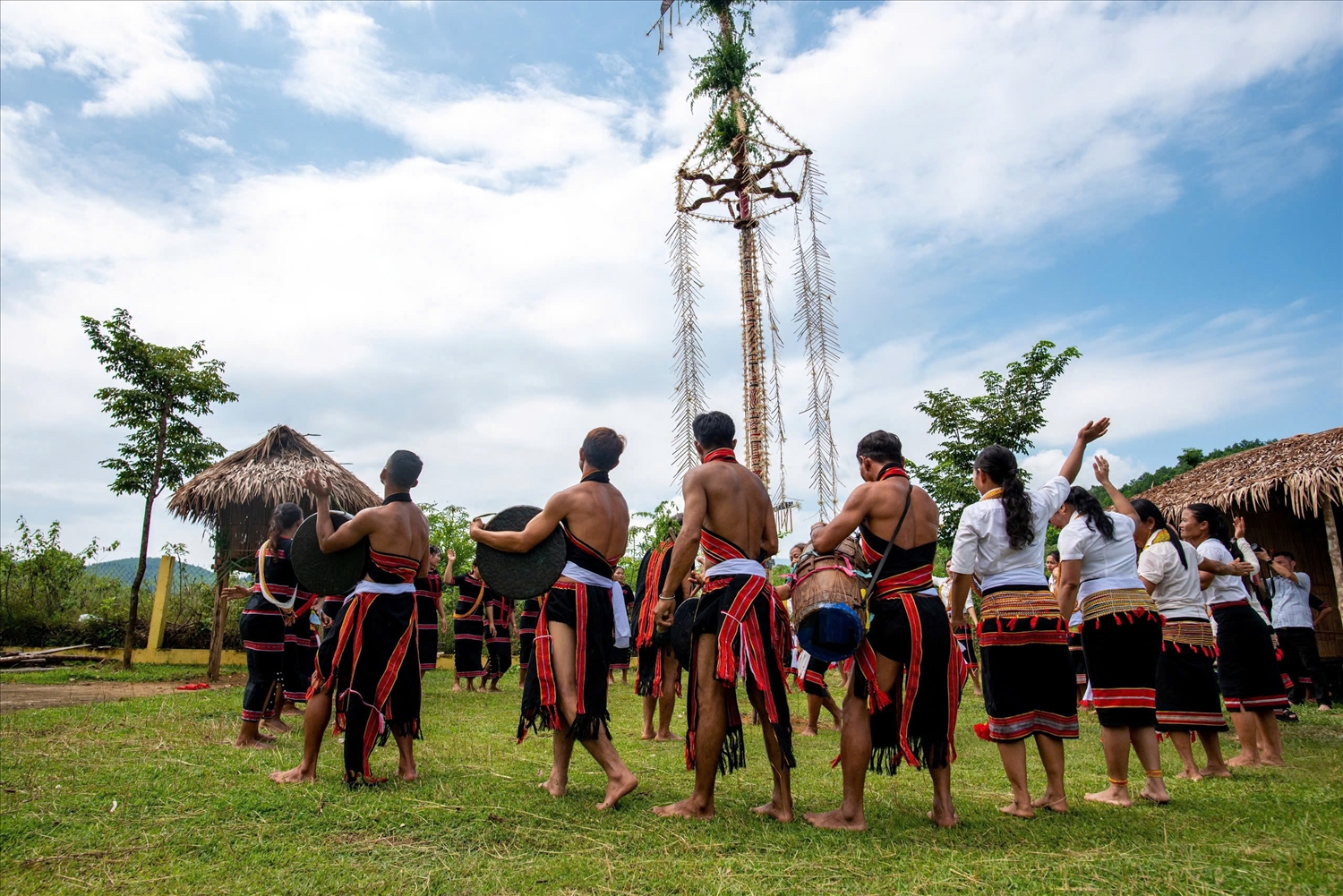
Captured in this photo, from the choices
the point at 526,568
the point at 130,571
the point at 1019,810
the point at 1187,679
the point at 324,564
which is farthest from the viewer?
the point at 130,571

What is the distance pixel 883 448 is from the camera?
4480 mm

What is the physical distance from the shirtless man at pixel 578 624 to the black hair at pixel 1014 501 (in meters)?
2.06

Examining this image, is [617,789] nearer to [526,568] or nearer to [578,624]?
[578,624]

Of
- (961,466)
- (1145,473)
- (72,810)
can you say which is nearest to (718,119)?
(961,466)

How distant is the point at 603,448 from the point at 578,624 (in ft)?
3.40

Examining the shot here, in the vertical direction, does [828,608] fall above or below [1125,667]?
above

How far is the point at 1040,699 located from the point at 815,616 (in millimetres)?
1340

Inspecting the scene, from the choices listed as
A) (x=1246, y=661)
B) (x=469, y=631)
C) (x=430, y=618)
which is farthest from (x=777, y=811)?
(x=469, y=631)

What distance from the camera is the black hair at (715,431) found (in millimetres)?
4484

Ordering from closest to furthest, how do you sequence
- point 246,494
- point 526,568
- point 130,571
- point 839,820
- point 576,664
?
1. point 839,820
2. point 576,664
3. point 526,568
4. point 246,494
5. point 130,571

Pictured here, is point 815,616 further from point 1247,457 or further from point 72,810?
Result: point 1247,457

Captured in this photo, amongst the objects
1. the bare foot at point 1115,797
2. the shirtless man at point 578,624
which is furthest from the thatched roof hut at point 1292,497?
the shirtless man at point 578,624

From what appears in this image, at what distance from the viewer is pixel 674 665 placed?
714 centimetres

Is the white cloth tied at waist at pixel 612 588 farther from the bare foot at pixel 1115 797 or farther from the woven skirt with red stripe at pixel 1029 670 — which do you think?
the bare foot at pixel 1115 797
